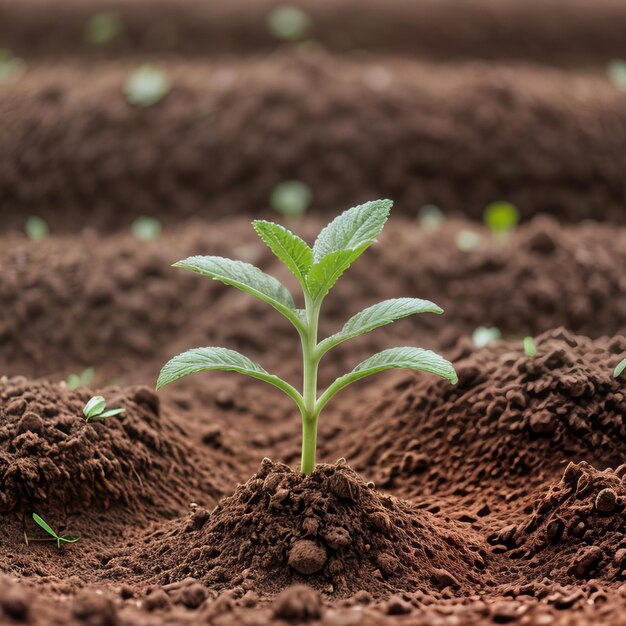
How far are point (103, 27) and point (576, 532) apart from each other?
4759 mm

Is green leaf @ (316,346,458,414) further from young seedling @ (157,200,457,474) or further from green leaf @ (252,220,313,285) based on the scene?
green leaf @ (252,220,313,285)

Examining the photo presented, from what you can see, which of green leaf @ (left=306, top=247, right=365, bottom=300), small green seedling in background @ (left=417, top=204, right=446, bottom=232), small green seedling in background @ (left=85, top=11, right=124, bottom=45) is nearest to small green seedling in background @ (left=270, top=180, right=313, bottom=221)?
small green seedling in background @ (left=417, top=204, right=446, bottom=232)

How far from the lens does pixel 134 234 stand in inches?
154

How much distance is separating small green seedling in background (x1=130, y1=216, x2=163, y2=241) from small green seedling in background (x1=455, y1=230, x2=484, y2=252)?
147cm

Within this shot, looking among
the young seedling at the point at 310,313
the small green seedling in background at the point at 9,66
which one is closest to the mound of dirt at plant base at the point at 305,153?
the small green seedling in background at the point at 9,66

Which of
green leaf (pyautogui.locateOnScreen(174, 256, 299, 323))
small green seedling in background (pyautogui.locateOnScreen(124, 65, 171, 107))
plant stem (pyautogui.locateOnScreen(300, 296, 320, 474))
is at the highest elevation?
small green seedling in background (pyautogui.locateOnScreen(124, 65, 171, 107))

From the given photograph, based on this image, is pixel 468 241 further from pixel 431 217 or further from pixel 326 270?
pixel 326 270

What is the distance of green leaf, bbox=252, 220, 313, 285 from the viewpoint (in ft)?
5.36

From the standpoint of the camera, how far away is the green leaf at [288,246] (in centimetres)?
163

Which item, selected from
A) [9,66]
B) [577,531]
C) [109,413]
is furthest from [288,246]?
[9,66]

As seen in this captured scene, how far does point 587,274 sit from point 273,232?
2.21m

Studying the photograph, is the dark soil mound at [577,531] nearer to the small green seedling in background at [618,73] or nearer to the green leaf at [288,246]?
the green leaf at [288,246]

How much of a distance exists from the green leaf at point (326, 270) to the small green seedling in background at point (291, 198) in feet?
7.72

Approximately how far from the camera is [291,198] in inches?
159
